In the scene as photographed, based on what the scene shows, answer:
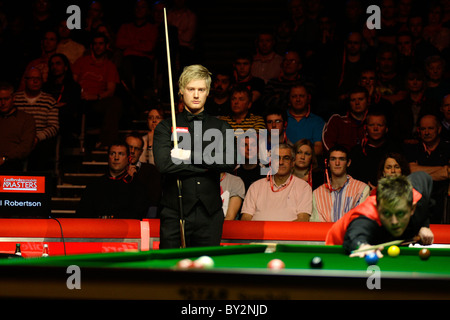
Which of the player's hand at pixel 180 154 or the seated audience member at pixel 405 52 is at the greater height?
the seated audience member at pixel 405 52

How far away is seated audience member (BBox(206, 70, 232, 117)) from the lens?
7.95 metres

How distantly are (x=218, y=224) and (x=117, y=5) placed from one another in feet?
26.8

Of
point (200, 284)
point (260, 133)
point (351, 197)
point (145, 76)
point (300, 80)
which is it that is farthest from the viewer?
point (145, 76)

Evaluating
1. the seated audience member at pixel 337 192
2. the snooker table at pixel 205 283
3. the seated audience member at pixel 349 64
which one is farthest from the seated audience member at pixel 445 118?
the snooker table at pixel 205 283

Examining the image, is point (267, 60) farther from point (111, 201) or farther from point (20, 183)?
point (20, 183)

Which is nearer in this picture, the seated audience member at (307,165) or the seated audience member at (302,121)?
the seated audience member at (307,165)

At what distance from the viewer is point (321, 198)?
6473 mm

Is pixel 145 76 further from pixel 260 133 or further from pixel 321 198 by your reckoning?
pixel 321 198

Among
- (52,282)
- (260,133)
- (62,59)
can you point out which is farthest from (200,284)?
(62,59)

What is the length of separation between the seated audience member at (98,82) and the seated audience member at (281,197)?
104 inches

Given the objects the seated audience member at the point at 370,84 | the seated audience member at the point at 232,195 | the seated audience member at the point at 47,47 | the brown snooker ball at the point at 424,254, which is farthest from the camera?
the seated audience member at the point at 47,47

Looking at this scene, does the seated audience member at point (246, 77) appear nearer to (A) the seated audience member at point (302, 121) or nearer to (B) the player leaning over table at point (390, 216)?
(A) the seated audience member at point (302, 121)

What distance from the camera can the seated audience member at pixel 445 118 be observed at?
7.27 metres

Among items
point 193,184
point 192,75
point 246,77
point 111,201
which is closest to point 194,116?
point 192,75
